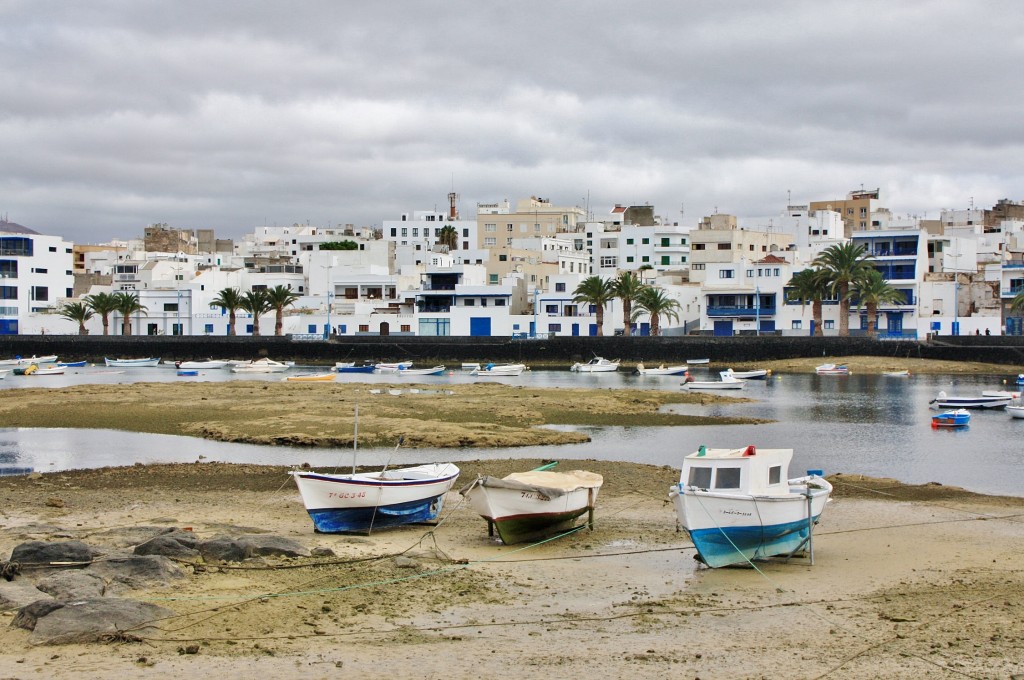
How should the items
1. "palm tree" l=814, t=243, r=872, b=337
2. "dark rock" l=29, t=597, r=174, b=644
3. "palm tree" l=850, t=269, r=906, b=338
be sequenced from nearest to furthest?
"dark rock" l=29, t=597, r=174, b=644
"palm tree" l=814, t=243, r=872, b=337
"palm tree" l=850, t=269, r=906, b=338

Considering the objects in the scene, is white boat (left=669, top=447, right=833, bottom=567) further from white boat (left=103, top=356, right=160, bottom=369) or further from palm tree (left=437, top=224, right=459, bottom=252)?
palm tree (left=437, top=224, right=459, bottom=252)

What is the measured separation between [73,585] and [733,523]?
11400 millimetres

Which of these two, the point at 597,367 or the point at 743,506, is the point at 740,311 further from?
the point at 743,506

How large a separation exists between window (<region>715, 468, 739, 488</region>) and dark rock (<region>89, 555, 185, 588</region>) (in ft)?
32.3

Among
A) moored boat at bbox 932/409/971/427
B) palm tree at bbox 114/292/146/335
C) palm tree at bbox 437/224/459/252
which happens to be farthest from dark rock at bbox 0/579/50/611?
palm tree at bbox 437/224/459/252

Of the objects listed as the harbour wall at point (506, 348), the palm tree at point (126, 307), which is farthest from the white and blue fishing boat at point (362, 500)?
the palm tree at point (126, 307)

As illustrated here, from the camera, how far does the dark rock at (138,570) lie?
17203mm

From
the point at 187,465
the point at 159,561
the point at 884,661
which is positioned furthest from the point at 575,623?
the point at 187,465

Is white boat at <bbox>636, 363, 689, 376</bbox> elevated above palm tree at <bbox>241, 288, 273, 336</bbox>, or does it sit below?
below

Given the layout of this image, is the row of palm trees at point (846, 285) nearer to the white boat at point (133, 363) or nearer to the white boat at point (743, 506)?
the white boat at point (133, 363)

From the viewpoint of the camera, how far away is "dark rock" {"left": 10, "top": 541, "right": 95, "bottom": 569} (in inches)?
702

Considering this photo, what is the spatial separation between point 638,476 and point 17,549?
59.0 ft

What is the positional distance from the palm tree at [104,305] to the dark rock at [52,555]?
107 metres

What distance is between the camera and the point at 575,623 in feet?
54.7
